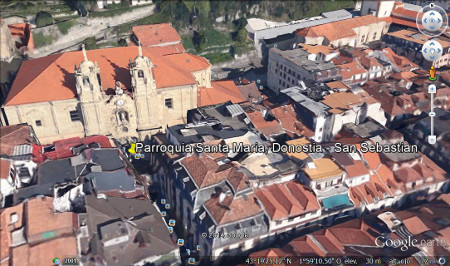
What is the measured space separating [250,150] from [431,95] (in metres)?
47.7

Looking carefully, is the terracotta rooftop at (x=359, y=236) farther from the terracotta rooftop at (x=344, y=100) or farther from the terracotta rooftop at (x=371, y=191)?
the terracotta rooftop at (x=344, y=100)

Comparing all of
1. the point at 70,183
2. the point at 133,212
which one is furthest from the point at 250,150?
the point at 70,183

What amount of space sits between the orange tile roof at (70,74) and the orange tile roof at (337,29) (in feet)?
162

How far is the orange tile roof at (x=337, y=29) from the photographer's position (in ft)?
376

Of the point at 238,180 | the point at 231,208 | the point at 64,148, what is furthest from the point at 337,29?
the point at 64,148

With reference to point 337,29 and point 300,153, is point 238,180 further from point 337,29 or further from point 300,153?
point 337,29

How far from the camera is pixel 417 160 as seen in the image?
6731cm

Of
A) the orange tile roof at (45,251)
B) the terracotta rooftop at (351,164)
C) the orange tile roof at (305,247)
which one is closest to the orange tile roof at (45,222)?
the orange tile roof at (45,251)

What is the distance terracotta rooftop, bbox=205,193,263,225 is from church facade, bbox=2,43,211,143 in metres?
30.9

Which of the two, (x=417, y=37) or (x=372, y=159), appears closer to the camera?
(x=372, y=159)

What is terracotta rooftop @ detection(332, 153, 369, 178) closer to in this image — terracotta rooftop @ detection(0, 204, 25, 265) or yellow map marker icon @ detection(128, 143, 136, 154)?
yellow map marker icon @ detection(128, 143, 136, 154)

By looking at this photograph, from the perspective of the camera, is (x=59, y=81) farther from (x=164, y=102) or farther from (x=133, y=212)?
(x=133, y=212)

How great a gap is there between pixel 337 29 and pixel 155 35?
56.7m

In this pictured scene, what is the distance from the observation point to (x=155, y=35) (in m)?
101
